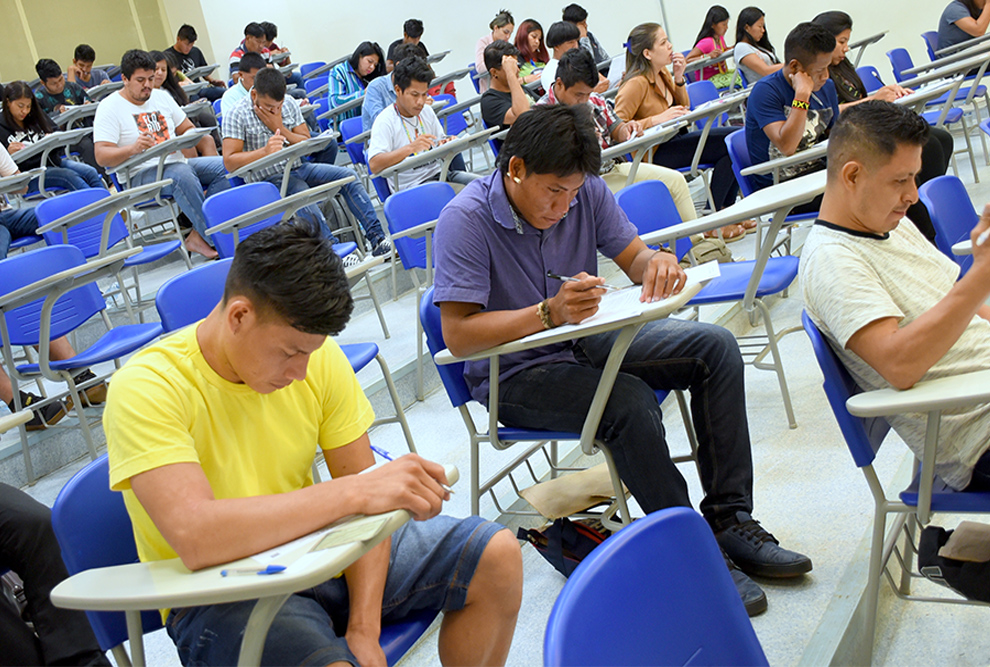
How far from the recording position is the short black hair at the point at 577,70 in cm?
400

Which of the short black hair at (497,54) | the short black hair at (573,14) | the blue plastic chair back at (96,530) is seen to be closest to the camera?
the blue plastic chair back at (96,530)

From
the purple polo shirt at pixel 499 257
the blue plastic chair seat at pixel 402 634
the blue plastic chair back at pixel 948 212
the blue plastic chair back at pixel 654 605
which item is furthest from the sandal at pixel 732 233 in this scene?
the blue plastic chair back at pixel 654 605

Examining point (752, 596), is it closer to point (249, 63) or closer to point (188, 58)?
point (249, 63)

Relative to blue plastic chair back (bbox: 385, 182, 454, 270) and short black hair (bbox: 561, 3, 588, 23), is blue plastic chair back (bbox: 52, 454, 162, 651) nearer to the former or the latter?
blue plastic chair back (bbox: 385, 182, 454, 270)

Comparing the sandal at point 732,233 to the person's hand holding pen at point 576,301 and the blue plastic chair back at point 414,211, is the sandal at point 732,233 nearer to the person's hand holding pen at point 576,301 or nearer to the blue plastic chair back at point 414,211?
the blue plastic chair back at point 414,211

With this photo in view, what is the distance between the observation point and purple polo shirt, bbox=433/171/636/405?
6.31 ft

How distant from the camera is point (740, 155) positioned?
370 cm

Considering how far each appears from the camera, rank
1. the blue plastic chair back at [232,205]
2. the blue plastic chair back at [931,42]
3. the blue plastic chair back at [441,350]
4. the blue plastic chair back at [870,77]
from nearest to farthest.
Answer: the blue plastic chair back at [441,350] < the blue plastic chair back at [232,205] < the blue plastic chair back at [870,77] < the blue plastic chair back at [931,42]

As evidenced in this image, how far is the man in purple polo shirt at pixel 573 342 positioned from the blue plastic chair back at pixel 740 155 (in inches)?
70.1

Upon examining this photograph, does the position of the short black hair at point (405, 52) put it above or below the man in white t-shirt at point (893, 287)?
above

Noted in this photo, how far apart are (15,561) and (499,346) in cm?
104

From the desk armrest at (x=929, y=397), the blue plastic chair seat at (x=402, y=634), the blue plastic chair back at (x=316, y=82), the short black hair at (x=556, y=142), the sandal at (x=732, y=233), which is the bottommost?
the sandal at (x=732, y=233)

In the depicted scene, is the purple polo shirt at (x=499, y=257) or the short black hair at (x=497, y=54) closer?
the purple polo shirt at (x=499, y=257)

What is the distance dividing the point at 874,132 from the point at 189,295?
195 cm
